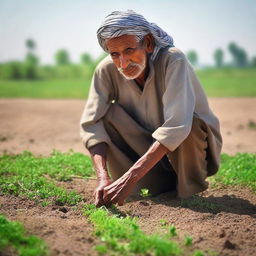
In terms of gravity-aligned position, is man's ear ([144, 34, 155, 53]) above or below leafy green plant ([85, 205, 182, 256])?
above

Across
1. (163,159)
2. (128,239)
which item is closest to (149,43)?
(163,159)

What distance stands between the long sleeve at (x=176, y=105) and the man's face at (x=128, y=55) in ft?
0.91

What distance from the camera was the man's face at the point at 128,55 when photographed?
3.94 meters

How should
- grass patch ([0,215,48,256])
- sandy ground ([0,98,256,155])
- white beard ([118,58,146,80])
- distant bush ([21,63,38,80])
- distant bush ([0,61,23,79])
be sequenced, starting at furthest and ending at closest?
distant bush ([21,63,38,80]) → distant bush ([0,61,23,79]) → sandy ground ([0,98,256,155]) → white beard ([118,58,146,80]) → grass patch ([0,215,48,256])

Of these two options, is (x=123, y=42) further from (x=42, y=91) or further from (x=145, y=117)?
(x=42, y=91)

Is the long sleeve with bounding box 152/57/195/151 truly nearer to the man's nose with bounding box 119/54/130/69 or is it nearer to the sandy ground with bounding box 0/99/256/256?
the man's nose with bounding box 119/54/130/69

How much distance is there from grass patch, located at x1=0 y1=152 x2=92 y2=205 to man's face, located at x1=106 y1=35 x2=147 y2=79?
127 centimetres

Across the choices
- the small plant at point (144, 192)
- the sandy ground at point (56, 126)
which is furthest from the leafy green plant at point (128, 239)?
the sandy ground at point (56, 126)

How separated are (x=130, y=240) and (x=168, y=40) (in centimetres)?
198

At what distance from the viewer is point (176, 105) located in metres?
3.74

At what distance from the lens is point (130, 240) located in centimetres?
304

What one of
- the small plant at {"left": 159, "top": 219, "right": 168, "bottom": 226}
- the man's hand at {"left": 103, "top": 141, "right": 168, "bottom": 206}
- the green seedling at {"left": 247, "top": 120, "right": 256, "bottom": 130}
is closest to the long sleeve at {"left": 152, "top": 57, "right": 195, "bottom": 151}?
the man's hand at {"left": 103, "top": 141, "right": 168, "bottom": 206}

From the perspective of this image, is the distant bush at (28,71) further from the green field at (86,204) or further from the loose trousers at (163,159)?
the loose trousers at (163,159)

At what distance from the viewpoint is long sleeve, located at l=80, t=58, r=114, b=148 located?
4277 mm
